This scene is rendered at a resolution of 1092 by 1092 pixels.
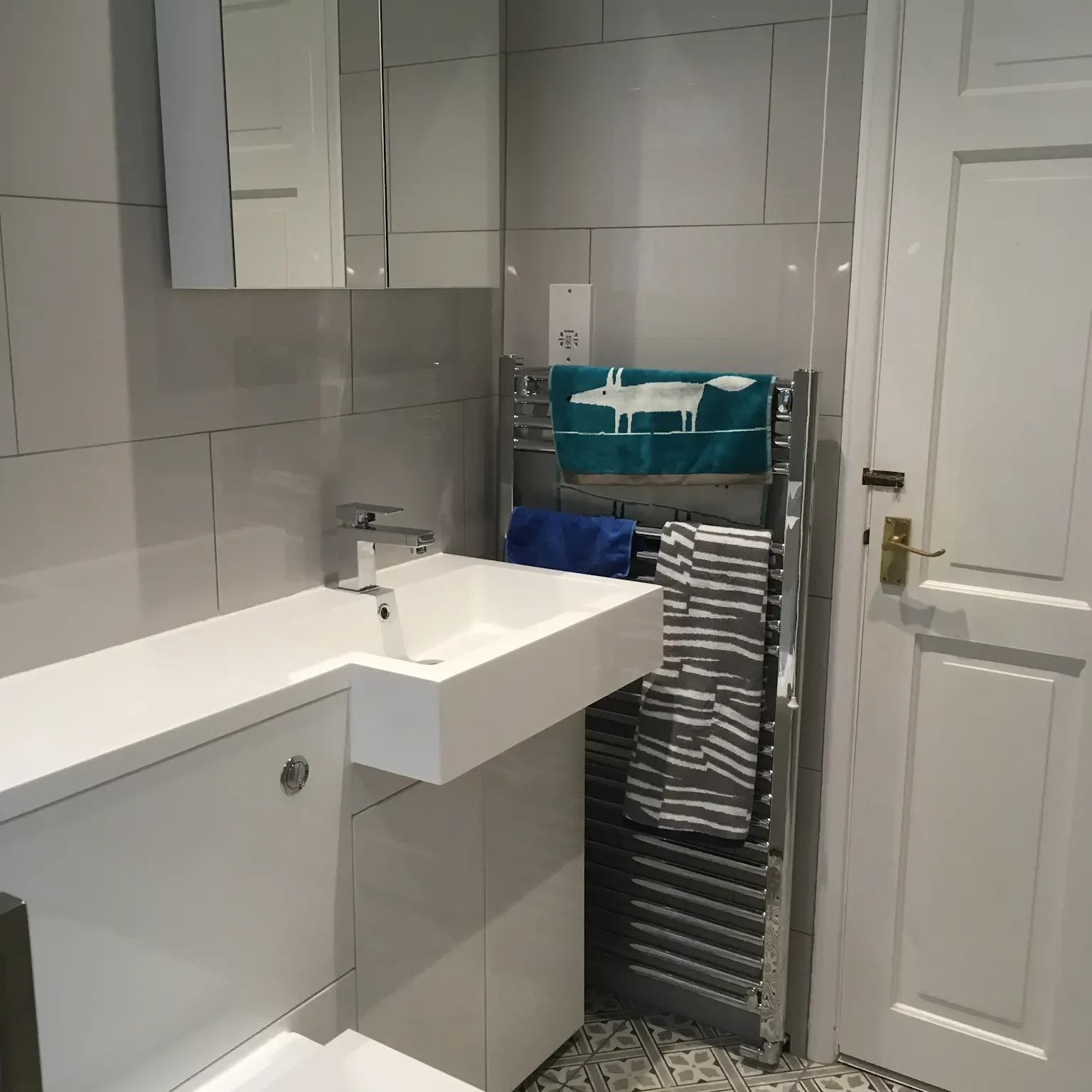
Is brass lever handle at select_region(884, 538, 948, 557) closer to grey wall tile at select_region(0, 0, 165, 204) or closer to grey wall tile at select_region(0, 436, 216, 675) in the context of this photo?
grey wall tile at select_region(0, 436, 216, 675)

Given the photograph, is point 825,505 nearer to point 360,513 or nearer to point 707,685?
point 707,685

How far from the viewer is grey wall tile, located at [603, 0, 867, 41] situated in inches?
72.5

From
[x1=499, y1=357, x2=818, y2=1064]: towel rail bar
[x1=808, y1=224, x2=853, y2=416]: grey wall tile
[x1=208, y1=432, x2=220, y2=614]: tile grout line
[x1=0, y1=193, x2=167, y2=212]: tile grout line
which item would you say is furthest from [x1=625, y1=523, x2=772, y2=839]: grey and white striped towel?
[x1=0, y1=193, x2=167, y2=212]: tile grout line

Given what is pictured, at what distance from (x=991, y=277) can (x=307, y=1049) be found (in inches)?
58.1

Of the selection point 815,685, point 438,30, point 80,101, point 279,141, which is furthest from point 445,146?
point 815,685

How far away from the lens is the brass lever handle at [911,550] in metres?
1.89

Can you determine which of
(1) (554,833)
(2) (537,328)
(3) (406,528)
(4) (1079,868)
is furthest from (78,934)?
(4) (1079,868)

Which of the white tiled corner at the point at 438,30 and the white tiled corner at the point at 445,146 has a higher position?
the white tiled corner at the point at 438,30

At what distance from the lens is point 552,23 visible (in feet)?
6.80

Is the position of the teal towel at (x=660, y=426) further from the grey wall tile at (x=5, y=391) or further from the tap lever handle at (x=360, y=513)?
the grey wall tile at (x=5, y=391)

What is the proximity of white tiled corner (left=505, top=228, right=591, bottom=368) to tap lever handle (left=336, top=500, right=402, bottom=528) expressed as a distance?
485 mm

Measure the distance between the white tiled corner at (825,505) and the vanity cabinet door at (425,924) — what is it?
0.69 meters

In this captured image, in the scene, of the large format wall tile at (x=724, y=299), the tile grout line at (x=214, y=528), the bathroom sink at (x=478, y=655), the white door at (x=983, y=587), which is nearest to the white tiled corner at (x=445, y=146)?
the large format wall tile at (x=724, y=299)

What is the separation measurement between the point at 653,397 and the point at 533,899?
2.87ft
